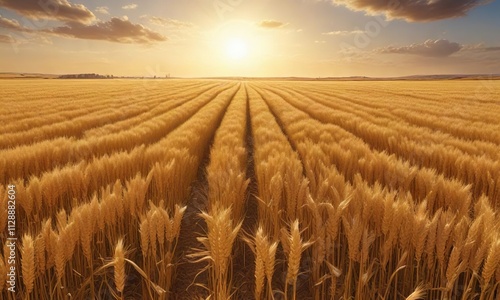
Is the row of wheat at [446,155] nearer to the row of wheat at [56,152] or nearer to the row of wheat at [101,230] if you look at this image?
the row of wheat at [101,230]

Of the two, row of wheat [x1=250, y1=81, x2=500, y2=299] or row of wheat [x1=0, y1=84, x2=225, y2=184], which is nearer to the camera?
row of wheat [x1=250, y1=81, x2=500, y2=299]

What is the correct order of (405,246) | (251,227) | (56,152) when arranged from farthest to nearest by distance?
(56,152) → (251,227) → (405,246)

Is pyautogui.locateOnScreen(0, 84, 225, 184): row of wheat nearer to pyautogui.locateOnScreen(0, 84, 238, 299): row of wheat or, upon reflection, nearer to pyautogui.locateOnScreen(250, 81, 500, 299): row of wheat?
pyautogui.locateOnScreen(0, 84, 238, 299): row of wheat

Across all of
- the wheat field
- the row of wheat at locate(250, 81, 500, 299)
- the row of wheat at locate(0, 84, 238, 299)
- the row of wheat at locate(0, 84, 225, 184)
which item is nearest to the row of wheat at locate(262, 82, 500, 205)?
the wheat field

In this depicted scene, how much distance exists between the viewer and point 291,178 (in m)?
2.87

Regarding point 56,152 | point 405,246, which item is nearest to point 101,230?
point 405,246

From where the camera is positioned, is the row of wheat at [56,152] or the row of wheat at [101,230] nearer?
the row of wheat at [101,230]

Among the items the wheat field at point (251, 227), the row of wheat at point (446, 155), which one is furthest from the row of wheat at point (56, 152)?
the row of wheat at point (446, 155)

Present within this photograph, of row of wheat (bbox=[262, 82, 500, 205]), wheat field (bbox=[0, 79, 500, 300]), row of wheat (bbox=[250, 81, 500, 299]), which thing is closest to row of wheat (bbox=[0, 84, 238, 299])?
wheat field (bbox=[0, 79, 500, 300])

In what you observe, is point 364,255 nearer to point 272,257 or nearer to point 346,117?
point 272,257

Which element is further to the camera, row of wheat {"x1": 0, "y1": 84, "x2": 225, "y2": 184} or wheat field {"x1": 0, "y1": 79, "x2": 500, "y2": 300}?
row of wheat {"x1": 0, "y1": 84, "x2": 225, "y2": 184}

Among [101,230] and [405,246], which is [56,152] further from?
[405,246]

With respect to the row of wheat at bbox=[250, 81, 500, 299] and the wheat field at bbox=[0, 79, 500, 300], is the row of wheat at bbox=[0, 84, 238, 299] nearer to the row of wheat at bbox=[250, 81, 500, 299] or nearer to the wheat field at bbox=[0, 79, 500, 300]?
the wheat field at bbox=[0, 79, 500, 300]

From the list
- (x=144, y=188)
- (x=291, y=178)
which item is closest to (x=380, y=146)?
(x=291, y=178)
